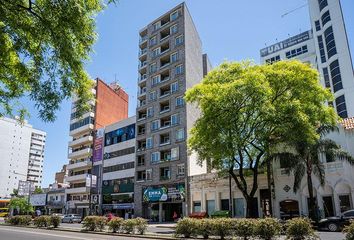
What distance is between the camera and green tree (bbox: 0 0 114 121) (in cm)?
761

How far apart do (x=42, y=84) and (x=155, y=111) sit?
1859 inches

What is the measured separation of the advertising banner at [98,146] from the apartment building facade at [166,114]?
1103cm

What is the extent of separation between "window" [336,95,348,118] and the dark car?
31.0 m

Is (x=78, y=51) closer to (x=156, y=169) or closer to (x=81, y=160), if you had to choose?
(x=156, y=169)

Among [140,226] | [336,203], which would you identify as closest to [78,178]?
[140,226]

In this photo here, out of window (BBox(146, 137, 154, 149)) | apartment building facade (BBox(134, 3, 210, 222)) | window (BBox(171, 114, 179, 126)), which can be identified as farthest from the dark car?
window (BBox(146, 137, 154, 149))

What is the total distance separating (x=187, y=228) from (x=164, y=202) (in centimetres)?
3035

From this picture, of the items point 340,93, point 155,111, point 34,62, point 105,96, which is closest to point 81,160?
point 105,96

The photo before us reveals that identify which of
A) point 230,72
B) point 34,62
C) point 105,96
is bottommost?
point 34,62

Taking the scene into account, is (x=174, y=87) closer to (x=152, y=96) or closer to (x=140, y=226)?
(x=152, y=96)

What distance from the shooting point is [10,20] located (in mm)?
7660

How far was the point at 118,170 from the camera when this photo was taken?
59.5m

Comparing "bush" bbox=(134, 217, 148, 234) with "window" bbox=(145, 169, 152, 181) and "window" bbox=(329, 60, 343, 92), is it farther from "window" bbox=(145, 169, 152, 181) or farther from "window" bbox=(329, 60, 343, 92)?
"window" bbox=(329, 60, 343, 92)

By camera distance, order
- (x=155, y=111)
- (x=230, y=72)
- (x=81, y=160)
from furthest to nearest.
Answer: (x=81, y=160) < (x=155, y=111) < (x=230, y=72)
